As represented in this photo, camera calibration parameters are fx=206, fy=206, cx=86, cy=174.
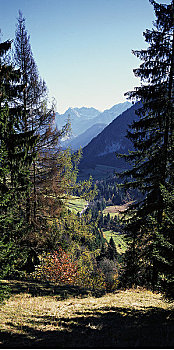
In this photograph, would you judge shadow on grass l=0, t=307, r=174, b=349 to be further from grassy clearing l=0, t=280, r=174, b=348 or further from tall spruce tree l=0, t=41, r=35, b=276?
tall spruce tree l=0, t=41, r=35, b=276

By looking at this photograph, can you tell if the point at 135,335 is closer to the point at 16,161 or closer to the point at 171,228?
the point at 171,228

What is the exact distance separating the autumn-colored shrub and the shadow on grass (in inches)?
312

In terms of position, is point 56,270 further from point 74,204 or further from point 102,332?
point 102,332

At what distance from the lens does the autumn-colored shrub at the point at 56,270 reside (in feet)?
49.1

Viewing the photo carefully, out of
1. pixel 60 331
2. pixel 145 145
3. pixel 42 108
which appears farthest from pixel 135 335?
pixel 42 108

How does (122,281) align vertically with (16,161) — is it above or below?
below

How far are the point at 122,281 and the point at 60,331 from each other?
20.0 ft

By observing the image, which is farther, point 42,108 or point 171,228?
point 42,108

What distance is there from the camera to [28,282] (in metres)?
12.1

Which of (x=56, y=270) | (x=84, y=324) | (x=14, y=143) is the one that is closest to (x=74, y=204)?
(x=56, y=270)

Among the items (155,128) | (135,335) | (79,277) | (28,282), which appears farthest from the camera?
→ (79,277)

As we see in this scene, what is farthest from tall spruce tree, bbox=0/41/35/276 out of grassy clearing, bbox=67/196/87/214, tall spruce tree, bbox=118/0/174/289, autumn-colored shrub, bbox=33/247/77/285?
tall spruce tree, bbox=118/0/174/289

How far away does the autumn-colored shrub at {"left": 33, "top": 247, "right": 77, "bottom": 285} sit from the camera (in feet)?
49.1

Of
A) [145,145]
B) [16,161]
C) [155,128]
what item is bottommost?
[16,161]
